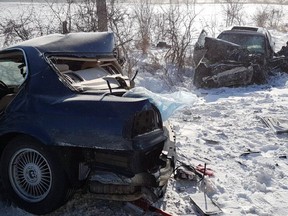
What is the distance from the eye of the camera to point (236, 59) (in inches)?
412

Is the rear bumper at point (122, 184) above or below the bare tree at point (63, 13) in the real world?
below

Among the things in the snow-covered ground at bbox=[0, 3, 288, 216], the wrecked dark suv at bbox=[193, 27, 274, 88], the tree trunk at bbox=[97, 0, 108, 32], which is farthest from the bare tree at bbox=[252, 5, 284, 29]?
the snow-covered ground at bbox=[0, 3, 288, 216]

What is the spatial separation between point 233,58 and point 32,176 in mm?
8271

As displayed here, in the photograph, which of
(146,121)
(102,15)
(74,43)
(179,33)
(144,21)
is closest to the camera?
(146,121)

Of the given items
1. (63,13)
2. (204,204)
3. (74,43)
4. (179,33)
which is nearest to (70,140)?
(74,43)

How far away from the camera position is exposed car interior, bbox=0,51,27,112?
4141 mm

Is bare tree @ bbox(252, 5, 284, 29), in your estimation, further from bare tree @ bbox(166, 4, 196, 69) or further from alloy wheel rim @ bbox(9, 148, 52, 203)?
alloy wheel rim @ bbox(9, 148, 52, 203)

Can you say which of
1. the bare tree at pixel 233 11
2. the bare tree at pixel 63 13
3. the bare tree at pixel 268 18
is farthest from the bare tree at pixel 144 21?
the bare tree at pixel 268 18

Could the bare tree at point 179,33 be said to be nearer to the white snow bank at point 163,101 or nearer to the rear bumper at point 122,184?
the white snow bank at point 163,101

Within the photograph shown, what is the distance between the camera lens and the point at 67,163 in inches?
130

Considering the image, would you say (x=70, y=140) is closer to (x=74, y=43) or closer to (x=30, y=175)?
(x=30, y=175)

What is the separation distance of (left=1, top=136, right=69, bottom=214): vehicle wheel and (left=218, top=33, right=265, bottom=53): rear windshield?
8972 millimetres

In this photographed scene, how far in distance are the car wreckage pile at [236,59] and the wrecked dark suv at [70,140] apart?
656cm

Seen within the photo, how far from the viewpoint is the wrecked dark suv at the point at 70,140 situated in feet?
10.3
